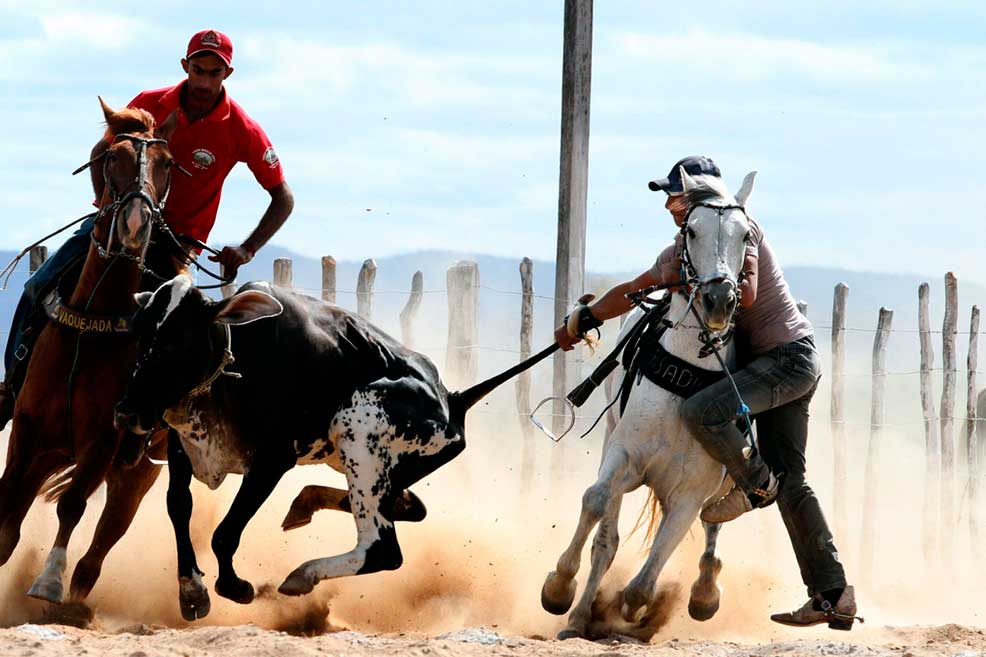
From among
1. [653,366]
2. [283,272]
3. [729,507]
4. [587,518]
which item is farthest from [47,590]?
[283,272]

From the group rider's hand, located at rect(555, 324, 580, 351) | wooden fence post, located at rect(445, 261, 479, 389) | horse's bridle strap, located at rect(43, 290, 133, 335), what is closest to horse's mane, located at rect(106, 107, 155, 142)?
horse's bridle strap, located at rect(43, 290, 133, 335)

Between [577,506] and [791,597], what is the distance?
2.18m

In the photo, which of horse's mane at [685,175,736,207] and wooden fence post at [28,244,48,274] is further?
wooden fence post at [28,244,48,274]

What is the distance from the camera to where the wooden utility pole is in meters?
10.3

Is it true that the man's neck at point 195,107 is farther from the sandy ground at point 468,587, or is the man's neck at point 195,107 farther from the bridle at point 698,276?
the bridle at point 698,276

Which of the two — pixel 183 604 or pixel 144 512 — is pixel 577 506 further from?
pixel 183 604

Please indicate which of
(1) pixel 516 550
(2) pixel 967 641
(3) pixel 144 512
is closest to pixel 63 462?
(3) pixel 144 512

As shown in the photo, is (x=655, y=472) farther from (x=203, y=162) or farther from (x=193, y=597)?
(x=203, y=162)

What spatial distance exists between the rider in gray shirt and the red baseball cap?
2067 millimetres

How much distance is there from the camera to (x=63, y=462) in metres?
6.77

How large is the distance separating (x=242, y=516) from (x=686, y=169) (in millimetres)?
2403

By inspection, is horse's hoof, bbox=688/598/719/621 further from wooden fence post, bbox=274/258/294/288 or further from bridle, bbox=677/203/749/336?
wooden fence post, bbox=274/258/294/288

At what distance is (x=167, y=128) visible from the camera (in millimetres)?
6707

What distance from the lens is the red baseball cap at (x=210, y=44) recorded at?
7105mm
